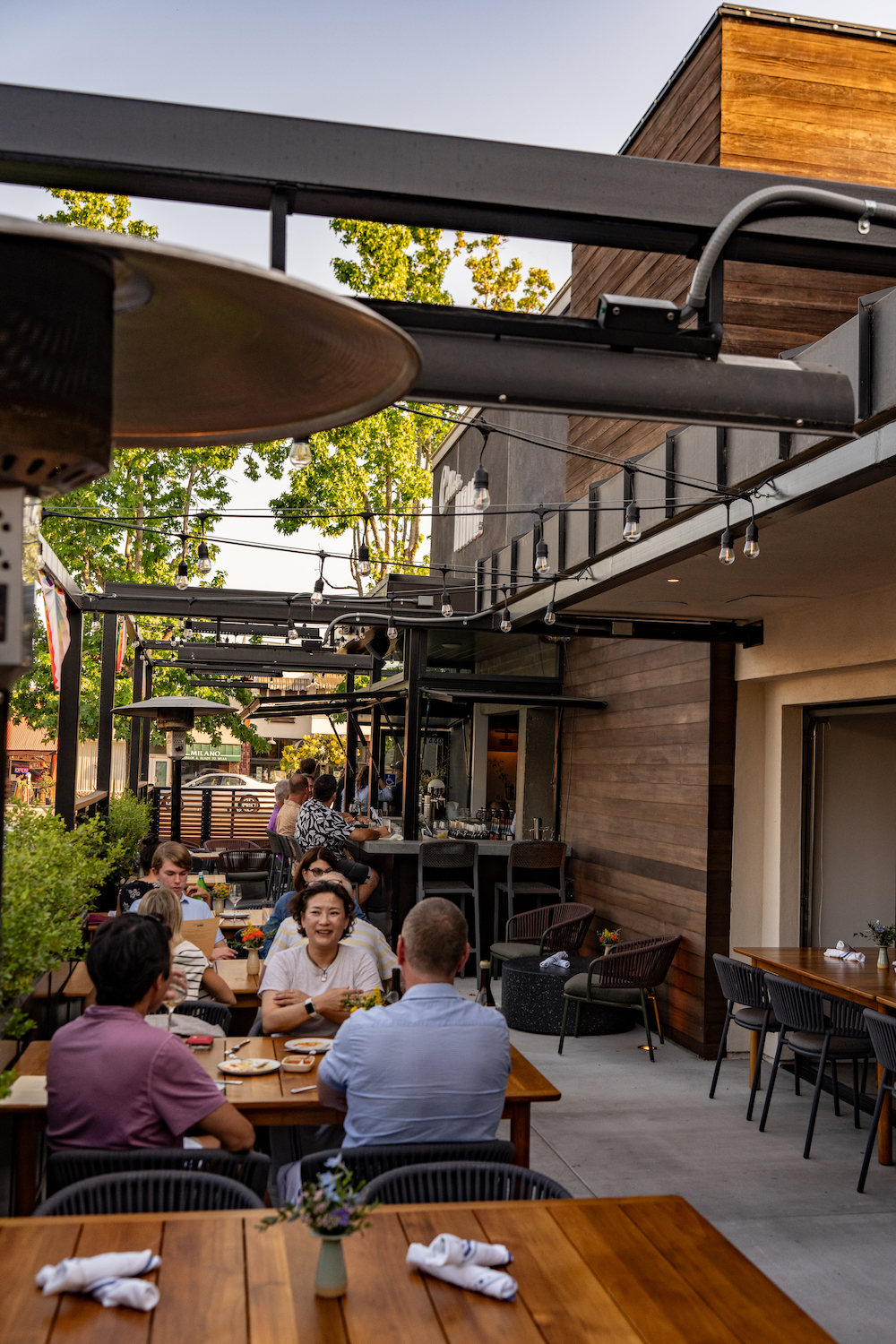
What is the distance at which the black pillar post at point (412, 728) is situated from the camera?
403 inches

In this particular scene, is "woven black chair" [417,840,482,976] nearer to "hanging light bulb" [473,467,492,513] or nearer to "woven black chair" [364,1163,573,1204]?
"hanging light bulb" [473,467,492,513]

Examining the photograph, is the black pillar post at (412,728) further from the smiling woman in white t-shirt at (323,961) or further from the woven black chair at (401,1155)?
the woven black chair at (401,1155)

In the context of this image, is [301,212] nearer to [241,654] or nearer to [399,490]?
[241,654]

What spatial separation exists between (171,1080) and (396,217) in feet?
7.26

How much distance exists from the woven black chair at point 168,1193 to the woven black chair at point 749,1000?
164 inches

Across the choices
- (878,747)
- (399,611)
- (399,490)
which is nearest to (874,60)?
(878,747)

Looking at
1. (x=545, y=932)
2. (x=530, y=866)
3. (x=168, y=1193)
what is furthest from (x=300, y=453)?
(x=530, y=866)

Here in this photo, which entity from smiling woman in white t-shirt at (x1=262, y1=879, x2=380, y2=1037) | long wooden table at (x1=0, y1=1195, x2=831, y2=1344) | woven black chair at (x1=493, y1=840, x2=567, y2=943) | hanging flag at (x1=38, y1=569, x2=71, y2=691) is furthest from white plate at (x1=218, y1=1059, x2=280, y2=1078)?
woven black chair at (x1=493, y1=840, x2=567, y2=943)

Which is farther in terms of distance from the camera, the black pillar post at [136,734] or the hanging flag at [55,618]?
the black pillar post at [136,734]

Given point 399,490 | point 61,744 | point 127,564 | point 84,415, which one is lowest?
point 61,744

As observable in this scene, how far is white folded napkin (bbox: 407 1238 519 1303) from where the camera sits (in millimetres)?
2158

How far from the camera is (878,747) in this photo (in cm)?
829

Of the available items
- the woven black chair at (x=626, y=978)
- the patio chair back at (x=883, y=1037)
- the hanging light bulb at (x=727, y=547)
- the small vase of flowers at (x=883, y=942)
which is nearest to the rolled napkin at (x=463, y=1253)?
the hanging light bulb at (x=727, y=547)

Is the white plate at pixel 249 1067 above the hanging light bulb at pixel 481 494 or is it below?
below
